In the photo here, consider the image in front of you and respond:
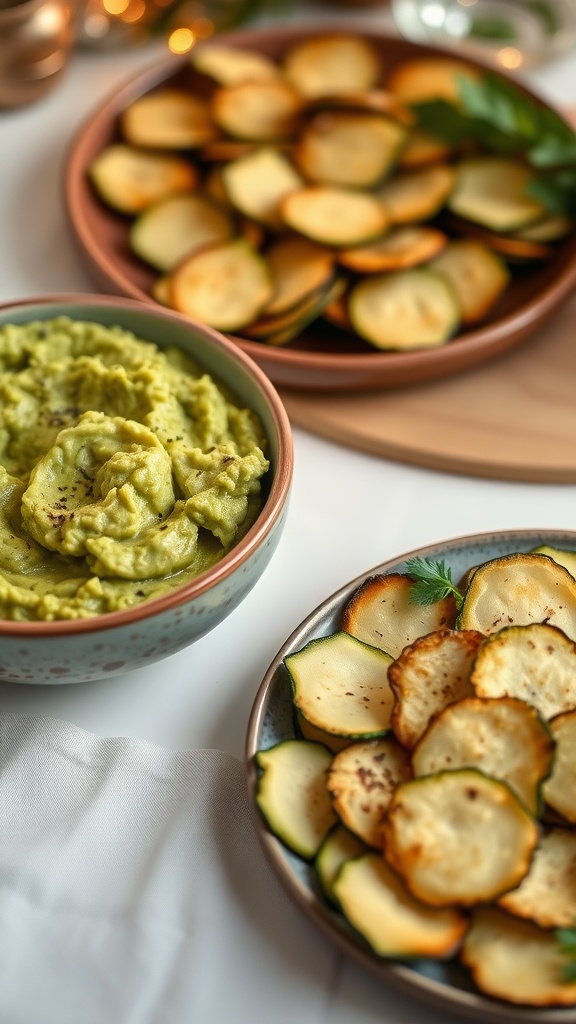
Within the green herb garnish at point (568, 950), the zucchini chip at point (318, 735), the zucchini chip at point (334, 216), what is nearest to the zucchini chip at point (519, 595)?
the zucchini chip at point (318, 735)

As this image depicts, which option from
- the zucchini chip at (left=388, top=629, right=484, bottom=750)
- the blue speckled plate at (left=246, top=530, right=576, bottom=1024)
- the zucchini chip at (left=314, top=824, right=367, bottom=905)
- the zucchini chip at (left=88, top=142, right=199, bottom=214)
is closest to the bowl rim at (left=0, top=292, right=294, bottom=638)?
the blue speckled plate at (left=246, top=530, right=576, bottom=1024)

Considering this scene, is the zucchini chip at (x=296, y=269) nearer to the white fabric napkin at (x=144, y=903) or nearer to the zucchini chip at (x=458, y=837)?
the white fabric napkin at (x=144, y=903)

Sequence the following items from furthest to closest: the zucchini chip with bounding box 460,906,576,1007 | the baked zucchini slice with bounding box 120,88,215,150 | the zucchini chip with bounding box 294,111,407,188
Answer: the baked zucchini slice with bounding box 120,88,215,150, the zucchini chip with bounding box 294,111,407,188, the zucchini chip with bounding box 460,906,576,1007

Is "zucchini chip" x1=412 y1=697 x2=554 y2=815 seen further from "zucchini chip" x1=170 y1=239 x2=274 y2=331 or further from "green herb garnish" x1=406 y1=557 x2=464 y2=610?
"zucchini chip" x1=170 y1=239 x2=274 y2=331

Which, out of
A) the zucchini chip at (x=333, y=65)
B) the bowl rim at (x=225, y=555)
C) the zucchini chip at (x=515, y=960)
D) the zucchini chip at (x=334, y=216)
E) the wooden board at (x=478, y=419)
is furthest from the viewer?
the zucchini chip at (x=333, y=65)

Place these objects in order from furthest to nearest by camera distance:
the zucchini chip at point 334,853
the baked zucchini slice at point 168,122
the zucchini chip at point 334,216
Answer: the baked zucchini slice at point 168,122
the zucchini chip at point 334,216
the zucchini chip at point 334,853

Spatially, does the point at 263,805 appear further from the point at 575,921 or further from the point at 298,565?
the point at 298,565
